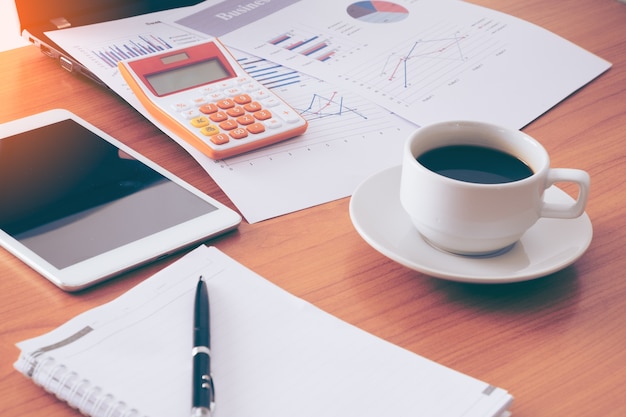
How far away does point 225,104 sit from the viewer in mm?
804

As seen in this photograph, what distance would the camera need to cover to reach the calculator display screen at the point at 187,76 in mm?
820

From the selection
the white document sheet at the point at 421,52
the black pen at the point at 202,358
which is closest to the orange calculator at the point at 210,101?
the white document sheet at the point at 421,52

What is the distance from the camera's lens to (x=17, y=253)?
0.62m

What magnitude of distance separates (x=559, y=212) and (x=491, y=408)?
0.64 feet

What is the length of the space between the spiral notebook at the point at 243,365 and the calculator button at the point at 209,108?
0.25 m

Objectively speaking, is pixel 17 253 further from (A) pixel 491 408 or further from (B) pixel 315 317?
(A) pixel 491 408

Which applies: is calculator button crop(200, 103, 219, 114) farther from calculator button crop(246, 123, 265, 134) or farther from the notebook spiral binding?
the notebook spiral binding

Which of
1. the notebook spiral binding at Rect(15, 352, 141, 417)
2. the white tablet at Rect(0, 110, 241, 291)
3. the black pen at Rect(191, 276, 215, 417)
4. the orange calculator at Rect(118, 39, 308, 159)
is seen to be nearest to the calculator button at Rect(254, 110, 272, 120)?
the orange calculator at Rect(118, 39, 308, 159)

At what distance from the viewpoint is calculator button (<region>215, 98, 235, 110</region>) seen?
2.63ft

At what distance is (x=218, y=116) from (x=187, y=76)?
0.08 metres

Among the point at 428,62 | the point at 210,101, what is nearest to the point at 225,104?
the point at 210,101

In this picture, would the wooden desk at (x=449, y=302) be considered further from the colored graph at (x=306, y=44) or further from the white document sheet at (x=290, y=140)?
the colored graph at (x=306, y=44)

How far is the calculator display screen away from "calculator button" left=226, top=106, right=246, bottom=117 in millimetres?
59

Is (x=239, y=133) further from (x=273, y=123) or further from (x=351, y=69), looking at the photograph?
(x=351, y=69)
